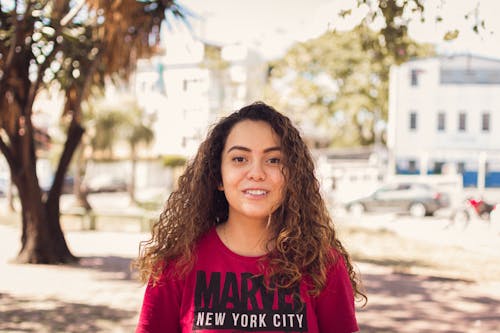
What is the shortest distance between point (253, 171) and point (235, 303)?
17.2 inches

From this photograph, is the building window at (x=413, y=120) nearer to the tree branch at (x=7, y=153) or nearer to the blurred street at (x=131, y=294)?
the blurred street at (x=131, y=294)

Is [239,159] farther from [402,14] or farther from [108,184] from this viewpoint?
[108,184]

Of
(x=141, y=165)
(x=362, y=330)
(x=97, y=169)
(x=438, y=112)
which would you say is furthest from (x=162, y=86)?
(x=97, y=169)

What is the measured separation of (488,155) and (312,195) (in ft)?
106

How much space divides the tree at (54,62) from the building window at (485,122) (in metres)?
27.2

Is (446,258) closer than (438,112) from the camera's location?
Yes

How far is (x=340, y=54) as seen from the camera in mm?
30906

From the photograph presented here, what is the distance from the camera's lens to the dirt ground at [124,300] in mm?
5855

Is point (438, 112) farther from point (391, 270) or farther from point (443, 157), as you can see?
point (391, 270)

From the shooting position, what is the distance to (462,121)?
32.3 metres

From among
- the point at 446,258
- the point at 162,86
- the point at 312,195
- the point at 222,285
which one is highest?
the point at 162,86

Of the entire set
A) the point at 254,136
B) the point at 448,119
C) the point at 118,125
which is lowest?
the point at 254,136

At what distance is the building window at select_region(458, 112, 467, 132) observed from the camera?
1266 inches

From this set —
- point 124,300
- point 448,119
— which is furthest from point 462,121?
point 124,300
